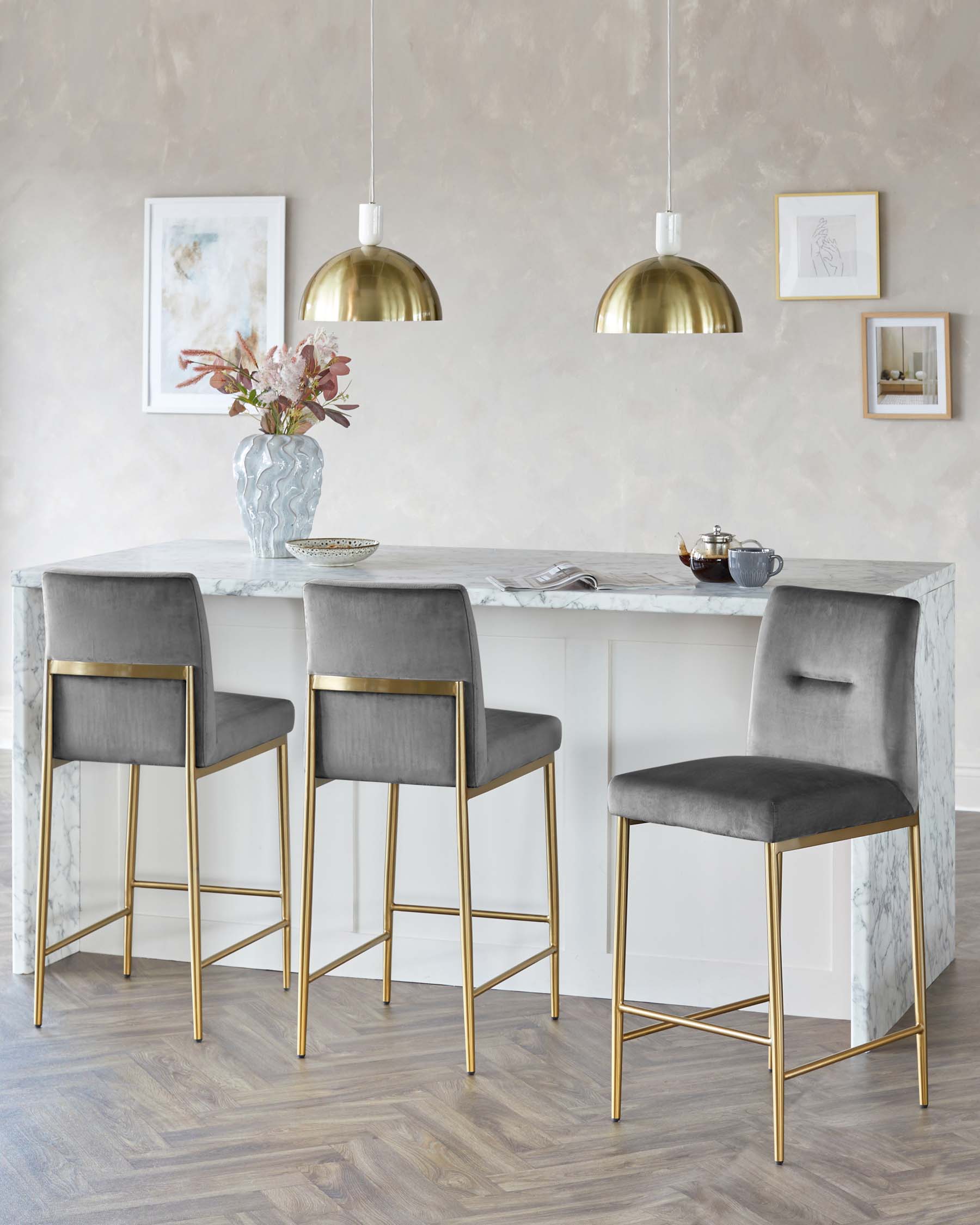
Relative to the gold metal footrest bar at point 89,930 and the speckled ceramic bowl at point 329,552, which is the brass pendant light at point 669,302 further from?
the gold metal footrest bar at point 89,930

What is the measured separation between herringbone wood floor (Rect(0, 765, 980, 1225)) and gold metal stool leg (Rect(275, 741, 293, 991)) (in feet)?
0.34

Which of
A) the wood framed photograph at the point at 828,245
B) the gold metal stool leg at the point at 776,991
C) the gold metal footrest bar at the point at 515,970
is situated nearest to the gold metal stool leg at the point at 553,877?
the gold metal footrest bar at the point at 515,970

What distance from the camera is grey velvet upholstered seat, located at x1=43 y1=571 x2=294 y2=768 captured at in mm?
3375

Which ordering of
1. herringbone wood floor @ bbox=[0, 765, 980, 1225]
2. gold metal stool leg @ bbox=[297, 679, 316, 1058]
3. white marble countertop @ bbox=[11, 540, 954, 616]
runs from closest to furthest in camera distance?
herringbone wood floor @ bbox=[0, 765, 980, 1225] < gold metal stool leg @ bbox=[297, 679, 316, 1058] < white marble countertop @ bbox=[11, 540, 954, 616]

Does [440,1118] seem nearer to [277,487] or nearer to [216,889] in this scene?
[216,889]

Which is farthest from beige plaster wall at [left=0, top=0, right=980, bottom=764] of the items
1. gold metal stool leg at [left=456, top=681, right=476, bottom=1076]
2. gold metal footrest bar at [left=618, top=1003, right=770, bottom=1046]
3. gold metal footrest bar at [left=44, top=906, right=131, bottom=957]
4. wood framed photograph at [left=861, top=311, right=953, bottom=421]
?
gold metal footrest bar at [left=618, top=1003, right=770, bottom=1046]

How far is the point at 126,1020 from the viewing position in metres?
3.60

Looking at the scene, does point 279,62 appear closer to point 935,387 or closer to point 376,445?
point 376,445

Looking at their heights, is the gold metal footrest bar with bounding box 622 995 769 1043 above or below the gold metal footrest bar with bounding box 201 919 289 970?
below

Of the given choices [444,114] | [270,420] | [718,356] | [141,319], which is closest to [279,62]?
[444,114]

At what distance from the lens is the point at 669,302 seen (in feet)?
12.0

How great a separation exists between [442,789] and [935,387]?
2825mm

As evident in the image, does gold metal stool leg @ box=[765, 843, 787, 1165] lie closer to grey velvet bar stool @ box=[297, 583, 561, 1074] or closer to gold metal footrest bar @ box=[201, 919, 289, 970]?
grey velvet bar stool @ box=[297, 583, 561, 1074]

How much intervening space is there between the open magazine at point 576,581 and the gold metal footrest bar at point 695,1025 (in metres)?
0.97
